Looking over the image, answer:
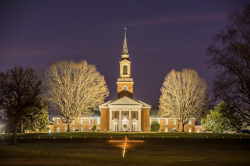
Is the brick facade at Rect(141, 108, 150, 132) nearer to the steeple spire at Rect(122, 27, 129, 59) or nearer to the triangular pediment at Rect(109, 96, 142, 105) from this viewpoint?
the triangular pediment at Rect(109, 96, 142, 105)

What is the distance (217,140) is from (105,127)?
44019 millimetres

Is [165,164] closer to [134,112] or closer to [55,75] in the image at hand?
[55,75]

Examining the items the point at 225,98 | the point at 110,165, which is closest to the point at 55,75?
the point at 225,98

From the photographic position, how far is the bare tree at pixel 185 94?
84100mm

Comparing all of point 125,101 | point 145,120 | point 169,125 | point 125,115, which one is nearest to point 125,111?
point 125,115

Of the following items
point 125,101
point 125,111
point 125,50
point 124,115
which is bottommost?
point 124,115

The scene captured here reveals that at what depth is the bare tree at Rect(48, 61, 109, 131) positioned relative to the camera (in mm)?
77688

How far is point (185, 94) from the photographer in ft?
278

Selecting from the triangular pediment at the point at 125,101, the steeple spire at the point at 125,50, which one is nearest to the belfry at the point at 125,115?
the triangular pediment at the point at 125,101

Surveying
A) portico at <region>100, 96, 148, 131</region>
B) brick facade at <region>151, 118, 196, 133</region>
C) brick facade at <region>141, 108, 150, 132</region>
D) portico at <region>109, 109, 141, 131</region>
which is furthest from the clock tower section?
brick facade at <region>151, 118, 196, 133</region>

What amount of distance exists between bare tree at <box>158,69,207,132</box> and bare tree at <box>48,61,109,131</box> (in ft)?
51.0

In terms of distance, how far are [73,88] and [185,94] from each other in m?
23.8

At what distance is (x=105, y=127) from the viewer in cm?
9631

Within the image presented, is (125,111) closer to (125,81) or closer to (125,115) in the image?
(125,115)
